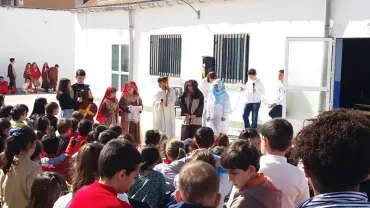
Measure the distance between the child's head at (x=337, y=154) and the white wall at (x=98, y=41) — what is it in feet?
47.3

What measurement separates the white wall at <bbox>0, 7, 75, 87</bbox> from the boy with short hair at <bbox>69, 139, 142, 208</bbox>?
24.1 meters

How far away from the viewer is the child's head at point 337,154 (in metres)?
1.83

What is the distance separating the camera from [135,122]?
10.2m

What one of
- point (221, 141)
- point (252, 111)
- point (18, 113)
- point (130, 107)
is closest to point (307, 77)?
point (252, 111)

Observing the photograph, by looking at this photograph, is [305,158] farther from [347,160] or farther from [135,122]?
[135,122]

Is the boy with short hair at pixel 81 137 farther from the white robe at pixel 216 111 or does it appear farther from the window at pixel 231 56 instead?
the window at pixel 231 56

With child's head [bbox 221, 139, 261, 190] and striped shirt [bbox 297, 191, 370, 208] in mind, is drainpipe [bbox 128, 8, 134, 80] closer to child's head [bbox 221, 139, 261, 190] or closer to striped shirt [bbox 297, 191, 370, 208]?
child's head [bbox 221, 139, 261, 190]

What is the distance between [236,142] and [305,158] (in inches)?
54.6

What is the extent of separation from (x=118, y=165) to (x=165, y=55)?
1221 centimetres

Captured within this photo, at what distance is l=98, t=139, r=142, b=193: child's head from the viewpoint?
2703 millimetres

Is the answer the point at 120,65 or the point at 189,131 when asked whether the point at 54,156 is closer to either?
the point at 189,131

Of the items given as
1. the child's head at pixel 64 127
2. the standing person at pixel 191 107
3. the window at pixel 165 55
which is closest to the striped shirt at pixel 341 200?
the child's head at pixel 64 127

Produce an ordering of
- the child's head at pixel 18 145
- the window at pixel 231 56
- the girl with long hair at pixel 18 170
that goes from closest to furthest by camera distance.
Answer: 1. the girl with long hair at pixel 18 170
2. the child's head at pixel 18 145
3. the window at pixel 231 56

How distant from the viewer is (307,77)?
10.3 meters
